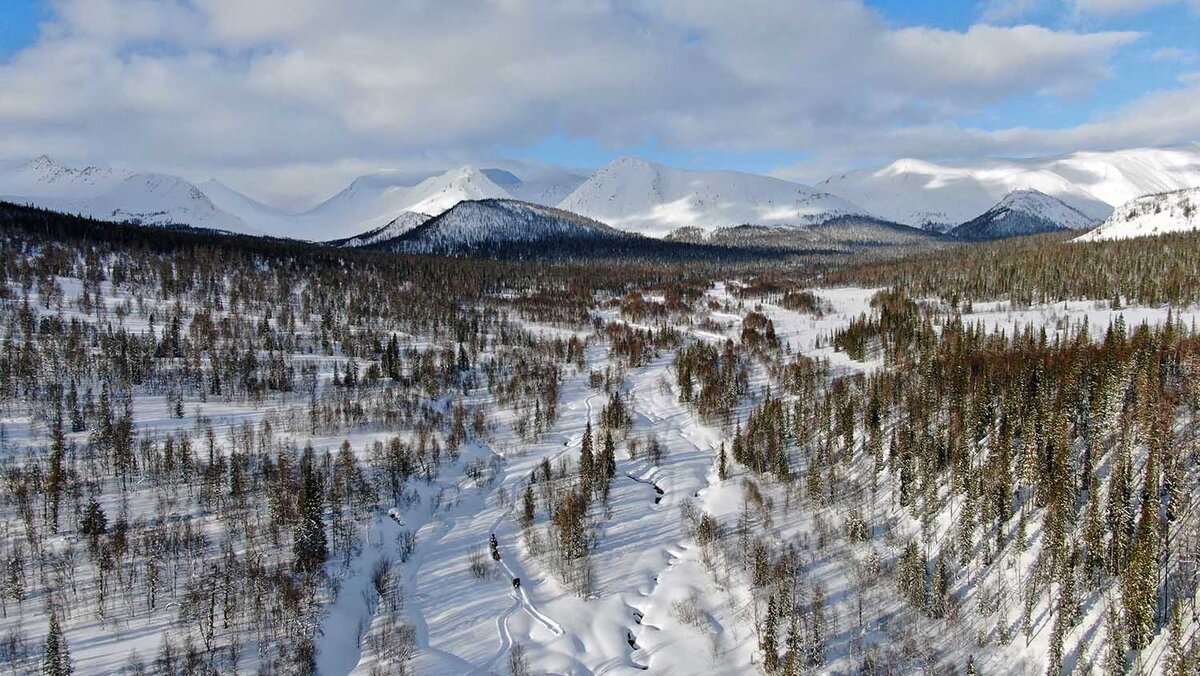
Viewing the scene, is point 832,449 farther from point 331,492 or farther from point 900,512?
point 331,492

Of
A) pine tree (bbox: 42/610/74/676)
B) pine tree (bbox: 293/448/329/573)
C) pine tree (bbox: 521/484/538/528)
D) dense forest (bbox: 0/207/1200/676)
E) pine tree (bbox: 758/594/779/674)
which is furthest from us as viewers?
pine tree (bbox: 521/484/538/528)

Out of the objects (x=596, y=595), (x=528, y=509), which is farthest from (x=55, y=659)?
(x=528, y=509)

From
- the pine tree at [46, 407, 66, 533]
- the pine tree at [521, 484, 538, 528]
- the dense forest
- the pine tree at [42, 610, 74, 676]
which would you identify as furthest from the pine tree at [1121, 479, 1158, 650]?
the pine tree at [46, 407, 66, 533]

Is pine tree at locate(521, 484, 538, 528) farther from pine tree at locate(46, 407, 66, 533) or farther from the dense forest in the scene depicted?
pine tree at locate(46, 407, 66, 533)

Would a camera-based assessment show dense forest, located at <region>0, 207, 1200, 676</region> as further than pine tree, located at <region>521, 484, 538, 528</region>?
No

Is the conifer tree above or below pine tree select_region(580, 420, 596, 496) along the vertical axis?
below

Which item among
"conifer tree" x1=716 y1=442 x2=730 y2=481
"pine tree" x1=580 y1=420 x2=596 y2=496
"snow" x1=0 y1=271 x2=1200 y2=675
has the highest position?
"pine tree" x1=580 y1=420 x2=596 y2=496

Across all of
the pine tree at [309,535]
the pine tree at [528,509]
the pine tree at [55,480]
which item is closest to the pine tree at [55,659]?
the pine tree at [309,535]

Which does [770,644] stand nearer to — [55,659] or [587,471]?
[587,471]

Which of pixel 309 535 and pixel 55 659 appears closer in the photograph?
pixel 55 659

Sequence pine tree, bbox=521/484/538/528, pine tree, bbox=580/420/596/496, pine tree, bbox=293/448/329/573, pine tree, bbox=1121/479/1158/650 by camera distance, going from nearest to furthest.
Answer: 1. pine tree, bbox=1121/479/1158/650
2. pine tree, bbox=293/448/329/573
3. pine tree, bbox=521/484/538/528
4. pine tree, bbox=580/420/596/496

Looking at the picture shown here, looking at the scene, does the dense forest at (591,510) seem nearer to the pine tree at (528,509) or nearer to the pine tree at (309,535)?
the pine tree at (309,535)
